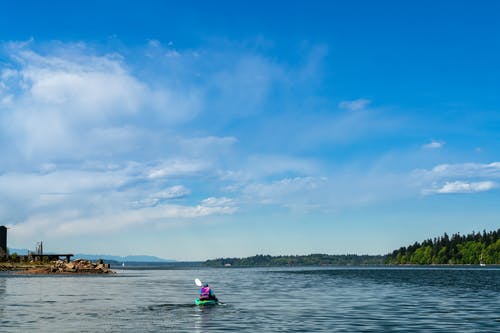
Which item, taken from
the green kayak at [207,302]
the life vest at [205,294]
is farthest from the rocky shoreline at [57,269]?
the green kayak at [207,302]

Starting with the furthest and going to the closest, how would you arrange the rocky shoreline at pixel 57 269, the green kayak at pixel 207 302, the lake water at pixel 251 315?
1. the rocky shoreline at pixel 57 269
2. the green kayak at pixel 207 302
3. the lake water at pixel 251 315

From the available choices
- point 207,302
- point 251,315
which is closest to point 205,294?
point 207,302

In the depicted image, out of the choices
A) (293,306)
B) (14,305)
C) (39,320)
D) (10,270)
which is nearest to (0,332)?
(39,320)

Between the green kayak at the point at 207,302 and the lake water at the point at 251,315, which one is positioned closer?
the lake water at the point at 251,315

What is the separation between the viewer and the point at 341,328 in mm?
44625

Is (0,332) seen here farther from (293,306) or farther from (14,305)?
(293,306)

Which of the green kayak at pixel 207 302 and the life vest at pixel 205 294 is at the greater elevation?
the life vest at pixel 205 294

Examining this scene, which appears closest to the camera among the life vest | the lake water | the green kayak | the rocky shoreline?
the lake water

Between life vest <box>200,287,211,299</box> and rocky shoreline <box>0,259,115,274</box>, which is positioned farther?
rocky shoreline <box>0,259,115,274</box>

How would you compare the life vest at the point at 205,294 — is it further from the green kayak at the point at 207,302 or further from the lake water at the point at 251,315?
the lake water at the point at 251,315

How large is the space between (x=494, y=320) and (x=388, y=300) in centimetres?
2404

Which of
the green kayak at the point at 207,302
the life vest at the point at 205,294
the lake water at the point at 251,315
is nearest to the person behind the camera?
the lake water at the point at 251,315

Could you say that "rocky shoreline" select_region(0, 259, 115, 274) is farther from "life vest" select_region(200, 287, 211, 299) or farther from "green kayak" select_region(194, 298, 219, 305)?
"green kayak" select_region(194, 298, 219, 305)

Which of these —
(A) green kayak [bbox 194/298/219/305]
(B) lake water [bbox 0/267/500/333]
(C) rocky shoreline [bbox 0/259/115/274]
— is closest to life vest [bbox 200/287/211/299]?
(A) green kayak [bbox 194/298/219/305]
